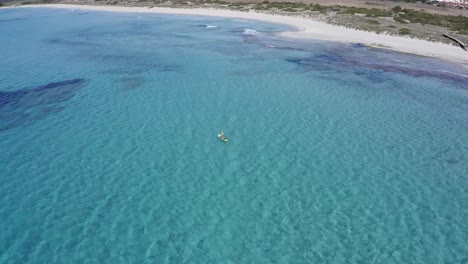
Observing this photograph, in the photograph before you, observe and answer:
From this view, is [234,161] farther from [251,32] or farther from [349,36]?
[251,32]

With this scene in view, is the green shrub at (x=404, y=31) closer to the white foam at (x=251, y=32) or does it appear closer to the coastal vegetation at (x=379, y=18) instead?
the coastal vegetation at (x=379, y=18)

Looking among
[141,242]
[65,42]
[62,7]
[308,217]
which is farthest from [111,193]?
[62,7]

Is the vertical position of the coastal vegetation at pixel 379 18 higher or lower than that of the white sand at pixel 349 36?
higher

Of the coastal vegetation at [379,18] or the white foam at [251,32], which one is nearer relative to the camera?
the coastal vegetation at [379,18]

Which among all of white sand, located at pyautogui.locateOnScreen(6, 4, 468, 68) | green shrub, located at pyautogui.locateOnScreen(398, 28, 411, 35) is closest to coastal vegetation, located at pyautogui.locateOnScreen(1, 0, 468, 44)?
green shrub, located at pyautogui.locateOnScreen(398, 28, 411, 35)

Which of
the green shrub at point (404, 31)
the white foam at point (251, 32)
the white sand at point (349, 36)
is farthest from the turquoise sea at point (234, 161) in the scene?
the white foam at point (251, 32)

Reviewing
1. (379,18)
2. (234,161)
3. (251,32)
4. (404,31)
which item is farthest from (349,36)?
(234,161)

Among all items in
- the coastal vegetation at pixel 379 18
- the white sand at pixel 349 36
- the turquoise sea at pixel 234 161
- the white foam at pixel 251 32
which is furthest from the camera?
the white foam at pixel 251 32

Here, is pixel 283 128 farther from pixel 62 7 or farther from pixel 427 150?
pixel 62 7

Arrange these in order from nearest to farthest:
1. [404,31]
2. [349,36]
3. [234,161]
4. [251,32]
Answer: [234,161] → [404,31] → [349,36] → [251,32]
